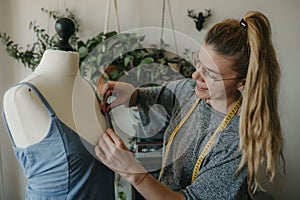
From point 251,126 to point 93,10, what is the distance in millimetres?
1533

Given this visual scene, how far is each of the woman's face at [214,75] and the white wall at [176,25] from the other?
1.22 m

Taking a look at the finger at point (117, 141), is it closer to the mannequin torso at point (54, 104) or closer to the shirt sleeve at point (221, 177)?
the mannequin torso at point (54, 104)

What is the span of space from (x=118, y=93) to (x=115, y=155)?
317 millimetres

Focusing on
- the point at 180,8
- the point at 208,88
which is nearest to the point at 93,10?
the point at 180,8

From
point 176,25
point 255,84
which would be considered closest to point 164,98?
point 255,84

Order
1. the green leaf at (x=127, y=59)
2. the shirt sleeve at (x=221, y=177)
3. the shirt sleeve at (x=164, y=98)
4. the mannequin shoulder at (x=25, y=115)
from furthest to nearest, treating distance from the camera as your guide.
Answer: the green leaf at (x=127, y=59)
the shirt sleeve at (x=164, y=98)
the shirt sleeve at (x=221, y=177)
the mannequin shoulder at (x=25, y=115)

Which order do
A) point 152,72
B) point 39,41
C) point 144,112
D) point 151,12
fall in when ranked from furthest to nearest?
point 151,12 → point 39,41 → point 152,72 → point 144,112

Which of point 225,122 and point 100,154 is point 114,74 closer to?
point 225,122

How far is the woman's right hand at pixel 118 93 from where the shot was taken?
2.89ft

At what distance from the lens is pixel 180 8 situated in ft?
7.06

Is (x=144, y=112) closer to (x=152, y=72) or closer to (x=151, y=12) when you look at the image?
(x=152, y=72)

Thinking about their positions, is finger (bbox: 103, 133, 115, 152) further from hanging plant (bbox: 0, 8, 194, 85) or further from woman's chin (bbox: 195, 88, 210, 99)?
hanging plant (bbox: 0, 8, 194, 85)

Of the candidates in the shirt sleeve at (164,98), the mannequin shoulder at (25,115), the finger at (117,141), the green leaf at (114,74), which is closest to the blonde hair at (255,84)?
the shirt sleeve at (164,98)

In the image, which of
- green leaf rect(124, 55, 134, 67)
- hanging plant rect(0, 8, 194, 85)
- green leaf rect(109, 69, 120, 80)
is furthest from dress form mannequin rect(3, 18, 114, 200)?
green leaf rect(124, 55, 134, 67)
